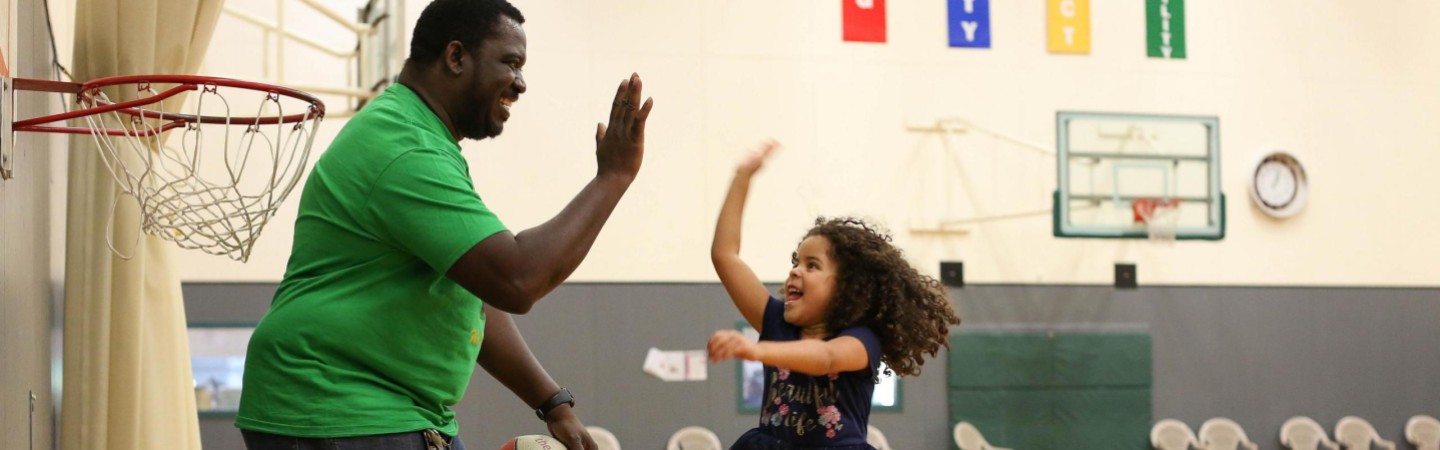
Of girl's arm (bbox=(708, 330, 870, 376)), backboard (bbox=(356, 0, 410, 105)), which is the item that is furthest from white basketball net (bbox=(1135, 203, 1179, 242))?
girl's arm (bbox=(708, 330, 870, 376))

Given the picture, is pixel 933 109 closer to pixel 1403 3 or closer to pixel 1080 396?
pixel 1080 396

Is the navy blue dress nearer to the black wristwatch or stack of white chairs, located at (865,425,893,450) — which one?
the black wristwatch

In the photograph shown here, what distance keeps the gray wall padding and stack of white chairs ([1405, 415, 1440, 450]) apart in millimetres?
87

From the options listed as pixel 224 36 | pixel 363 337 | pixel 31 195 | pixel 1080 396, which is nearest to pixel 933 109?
pixel 1080 396

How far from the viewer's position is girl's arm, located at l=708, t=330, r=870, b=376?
107 inches

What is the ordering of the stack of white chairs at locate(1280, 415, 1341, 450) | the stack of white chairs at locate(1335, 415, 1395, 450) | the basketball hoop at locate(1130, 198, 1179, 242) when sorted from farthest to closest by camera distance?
the stack of white chairs at locate(1335, 415, 1395, 450)
the stack of white chairs at locate(1280, 415, 1341, 450)
the basketball hoop at locate(1130, 198, 1179, 242)

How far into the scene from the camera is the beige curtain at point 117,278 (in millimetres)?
3738

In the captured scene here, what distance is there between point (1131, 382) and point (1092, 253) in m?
0.99

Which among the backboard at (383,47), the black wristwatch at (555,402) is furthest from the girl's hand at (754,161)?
the backboard at (383,47)

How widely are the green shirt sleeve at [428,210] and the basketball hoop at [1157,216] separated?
837cm

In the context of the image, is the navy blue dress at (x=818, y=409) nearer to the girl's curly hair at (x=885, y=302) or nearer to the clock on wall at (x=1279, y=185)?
the girl's curly hair at (x=885, y=302)

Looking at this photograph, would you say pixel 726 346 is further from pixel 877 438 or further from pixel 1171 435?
pixel 1171 435

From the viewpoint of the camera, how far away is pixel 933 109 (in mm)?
9625

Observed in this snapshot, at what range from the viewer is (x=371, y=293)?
200 cm
